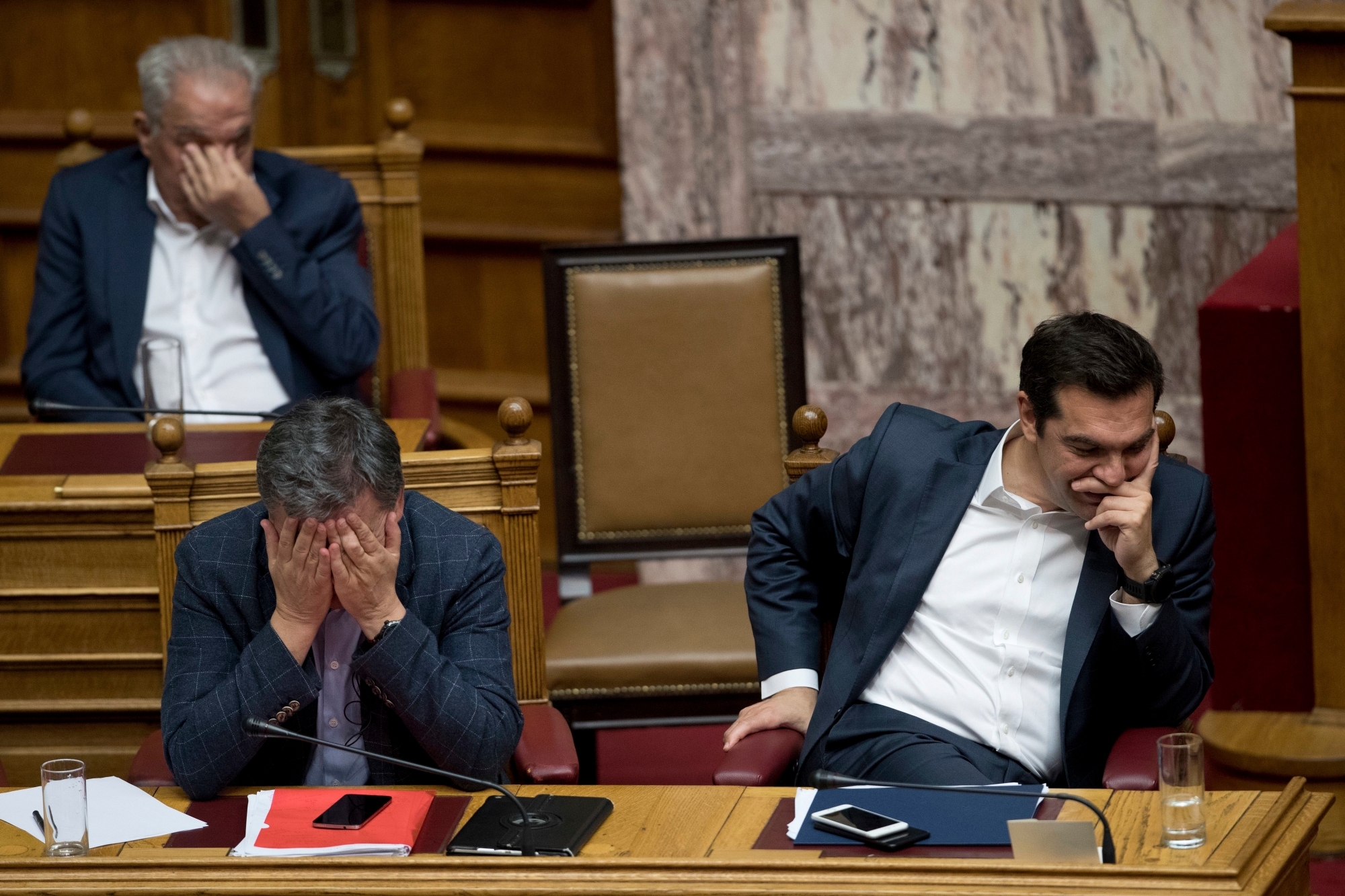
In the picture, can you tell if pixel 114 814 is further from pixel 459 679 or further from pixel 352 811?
pixel 459 679

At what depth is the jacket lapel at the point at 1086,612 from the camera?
7.34ft

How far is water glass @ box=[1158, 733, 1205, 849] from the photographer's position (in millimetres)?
1723

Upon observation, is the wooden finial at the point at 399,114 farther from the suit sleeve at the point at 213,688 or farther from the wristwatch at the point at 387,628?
the wristwatch at the point at 387,628

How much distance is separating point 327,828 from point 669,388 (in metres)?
1.75

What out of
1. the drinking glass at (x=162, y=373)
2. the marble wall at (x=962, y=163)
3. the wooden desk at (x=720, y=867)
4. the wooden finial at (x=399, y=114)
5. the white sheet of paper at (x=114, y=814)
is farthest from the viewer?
the marble wall at (x=962, y=163)

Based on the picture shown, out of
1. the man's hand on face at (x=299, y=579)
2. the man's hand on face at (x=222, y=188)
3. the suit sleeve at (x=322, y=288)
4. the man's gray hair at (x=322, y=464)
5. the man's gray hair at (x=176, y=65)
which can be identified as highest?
the man's gray hair at (x=176, y=65)

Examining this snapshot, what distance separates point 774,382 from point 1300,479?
101 centimetres

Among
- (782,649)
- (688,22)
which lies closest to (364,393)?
(688,22)

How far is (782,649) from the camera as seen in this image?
2447 millimetres

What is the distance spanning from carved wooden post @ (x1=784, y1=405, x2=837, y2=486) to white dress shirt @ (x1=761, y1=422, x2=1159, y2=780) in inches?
10.7

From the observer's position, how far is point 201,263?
369 centimetres

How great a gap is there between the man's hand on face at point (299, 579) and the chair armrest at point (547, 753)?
0.31m

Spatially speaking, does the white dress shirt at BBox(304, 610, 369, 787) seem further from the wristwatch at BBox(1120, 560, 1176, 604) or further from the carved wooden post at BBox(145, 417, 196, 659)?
the wristwatch at BBox(1120, 560, 1176, 604)

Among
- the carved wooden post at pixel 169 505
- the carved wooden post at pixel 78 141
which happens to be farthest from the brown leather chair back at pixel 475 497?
the carved wooden post at pixel 78 141
